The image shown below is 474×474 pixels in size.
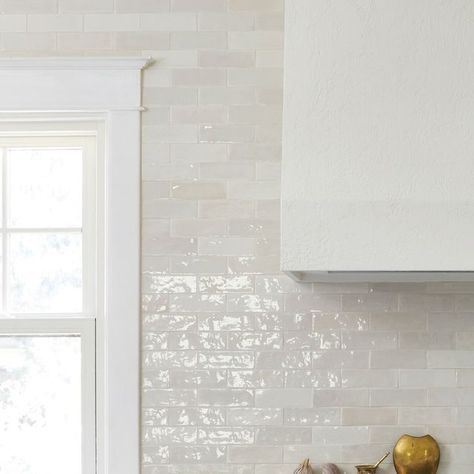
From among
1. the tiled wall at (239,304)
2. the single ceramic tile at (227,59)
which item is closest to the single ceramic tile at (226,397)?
the tiled wall at (239,304)

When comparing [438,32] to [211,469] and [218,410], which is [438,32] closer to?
[218,410]

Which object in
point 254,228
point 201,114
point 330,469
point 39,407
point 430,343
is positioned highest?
point 201,114

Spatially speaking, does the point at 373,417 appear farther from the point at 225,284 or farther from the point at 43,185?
the point at 43,185

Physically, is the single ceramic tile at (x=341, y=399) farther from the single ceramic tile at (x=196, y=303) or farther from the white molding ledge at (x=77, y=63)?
the white molding ledge at (x=77, y=63)

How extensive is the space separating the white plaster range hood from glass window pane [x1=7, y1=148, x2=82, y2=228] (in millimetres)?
923

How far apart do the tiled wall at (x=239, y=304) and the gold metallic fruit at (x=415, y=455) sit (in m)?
0.05

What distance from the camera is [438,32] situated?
2.03 metres

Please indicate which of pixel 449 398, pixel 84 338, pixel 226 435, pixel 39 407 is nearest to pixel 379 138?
pixel 449 398

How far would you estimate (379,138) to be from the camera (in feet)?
6.62

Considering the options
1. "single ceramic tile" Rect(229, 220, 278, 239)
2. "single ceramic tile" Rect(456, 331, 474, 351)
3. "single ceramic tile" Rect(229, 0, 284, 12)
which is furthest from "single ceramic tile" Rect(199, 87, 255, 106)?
"single ceramic tile" Rect(456, 331, 474, 351)

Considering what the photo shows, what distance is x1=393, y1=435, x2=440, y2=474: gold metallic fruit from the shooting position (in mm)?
2445

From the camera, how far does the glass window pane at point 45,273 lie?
2664mm

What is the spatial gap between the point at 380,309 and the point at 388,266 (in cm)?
55

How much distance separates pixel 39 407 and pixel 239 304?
→ 2.45 ft
